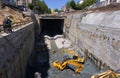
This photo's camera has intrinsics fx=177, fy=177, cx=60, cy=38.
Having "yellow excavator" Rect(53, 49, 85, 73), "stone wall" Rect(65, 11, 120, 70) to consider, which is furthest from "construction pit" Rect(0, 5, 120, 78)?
"yellow excavator" Rect(53, 49, 85, 73)

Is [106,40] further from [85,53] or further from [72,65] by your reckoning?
[85,53]

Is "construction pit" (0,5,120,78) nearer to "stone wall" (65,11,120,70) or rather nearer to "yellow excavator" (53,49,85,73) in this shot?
"stone wall" (65,11,120,70)

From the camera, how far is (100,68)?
21.9m

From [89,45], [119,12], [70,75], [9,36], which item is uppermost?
[119,12]

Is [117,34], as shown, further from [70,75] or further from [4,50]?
[4,50]

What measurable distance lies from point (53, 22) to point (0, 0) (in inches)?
1406

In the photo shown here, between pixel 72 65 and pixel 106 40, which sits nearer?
pixel 106 40

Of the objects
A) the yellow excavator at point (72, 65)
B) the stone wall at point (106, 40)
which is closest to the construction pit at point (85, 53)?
the stone wall at point (106, 40)

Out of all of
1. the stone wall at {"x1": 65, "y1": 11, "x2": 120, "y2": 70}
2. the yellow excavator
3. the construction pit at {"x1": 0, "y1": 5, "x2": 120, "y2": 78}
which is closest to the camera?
the construction pit at {"x1": 0, "y1": 5, "x2": 120, "y2": 78}

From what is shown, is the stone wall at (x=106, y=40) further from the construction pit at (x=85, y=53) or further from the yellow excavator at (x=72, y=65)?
the yellow excavator at (x=72, y=65)

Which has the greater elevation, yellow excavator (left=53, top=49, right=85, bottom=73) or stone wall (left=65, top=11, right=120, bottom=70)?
stone wall (left=65, top=11, right=120, bottom=70)

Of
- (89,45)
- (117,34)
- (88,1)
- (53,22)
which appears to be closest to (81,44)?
(89,45)

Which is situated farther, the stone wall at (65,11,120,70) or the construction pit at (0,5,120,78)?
the stone wall at (65,11,120,70)

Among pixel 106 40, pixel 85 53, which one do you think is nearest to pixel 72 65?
pixel 106 40
